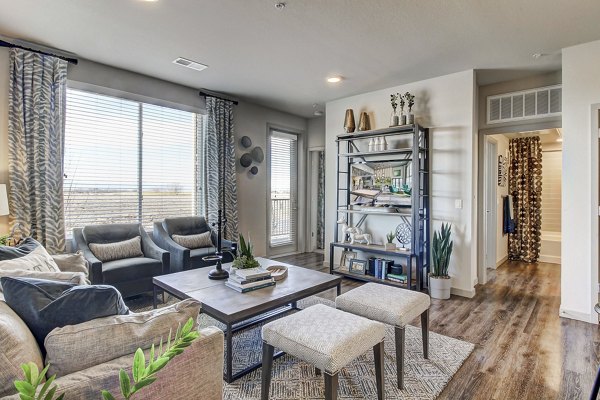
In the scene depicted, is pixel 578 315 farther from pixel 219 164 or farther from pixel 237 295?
pixel 219 164

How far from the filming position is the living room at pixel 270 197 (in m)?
1.65

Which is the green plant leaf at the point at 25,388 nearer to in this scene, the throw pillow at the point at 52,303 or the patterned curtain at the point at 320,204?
the throw pillow at the point at 52,303

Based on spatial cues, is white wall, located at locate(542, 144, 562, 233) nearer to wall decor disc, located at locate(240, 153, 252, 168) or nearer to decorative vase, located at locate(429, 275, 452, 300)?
decorative vase, located at locate(429, 275, 452, 300)

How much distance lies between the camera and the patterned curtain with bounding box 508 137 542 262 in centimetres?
570

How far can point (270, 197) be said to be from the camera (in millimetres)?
5805

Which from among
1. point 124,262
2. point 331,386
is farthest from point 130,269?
point 331,386

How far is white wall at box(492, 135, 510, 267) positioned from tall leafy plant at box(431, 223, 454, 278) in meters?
2.11

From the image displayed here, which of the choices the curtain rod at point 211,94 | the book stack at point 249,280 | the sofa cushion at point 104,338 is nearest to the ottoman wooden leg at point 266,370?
the book stack at point 249,280

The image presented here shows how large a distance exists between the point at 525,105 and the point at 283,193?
3.99m

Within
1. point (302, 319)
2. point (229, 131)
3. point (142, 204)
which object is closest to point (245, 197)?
point (229, 131)

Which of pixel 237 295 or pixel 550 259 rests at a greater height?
pixel 237 295

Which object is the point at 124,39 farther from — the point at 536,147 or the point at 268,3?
the point at 536,147

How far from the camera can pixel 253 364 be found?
2.27m

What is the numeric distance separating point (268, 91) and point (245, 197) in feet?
5.72
